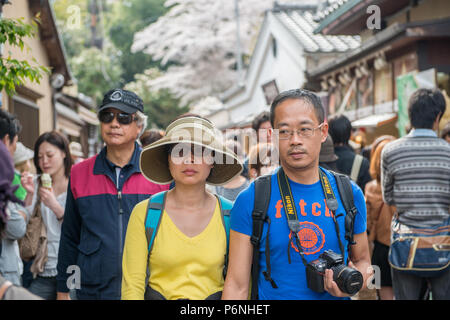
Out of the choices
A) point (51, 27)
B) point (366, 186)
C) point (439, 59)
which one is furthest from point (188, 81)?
point (366, 186)

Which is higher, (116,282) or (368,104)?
(368,104)

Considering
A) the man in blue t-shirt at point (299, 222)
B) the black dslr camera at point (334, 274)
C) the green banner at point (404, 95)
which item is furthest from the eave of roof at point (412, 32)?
the black dslr camera at point (334, 274)

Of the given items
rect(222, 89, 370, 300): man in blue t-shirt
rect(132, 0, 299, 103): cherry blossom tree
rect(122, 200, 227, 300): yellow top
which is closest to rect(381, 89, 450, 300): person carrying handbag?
rect(222, 89, 370, 300): man in blue t-shirt

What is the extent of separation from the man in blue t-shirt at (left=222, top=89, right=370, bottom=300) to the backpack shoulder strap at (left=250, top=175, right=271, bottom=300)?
2 centimetres

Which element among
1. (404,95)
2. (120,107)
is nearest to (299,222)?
(120,107)

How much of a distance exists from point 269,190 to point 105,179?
145 centimetres

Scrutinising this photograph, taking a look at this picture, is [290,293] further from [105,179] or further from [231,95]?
[231,95]

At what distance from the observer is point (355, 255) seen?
8.87ft

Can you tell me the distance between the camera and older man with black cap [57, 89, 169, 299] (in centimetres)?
339

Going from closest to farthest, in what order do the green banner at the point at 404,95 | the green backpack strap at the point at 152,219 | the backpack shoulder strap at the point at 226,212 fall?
1. the green backpack strap at the point at 152,219
2. the backpack shoulder strap at the point at 226,212
3. the green banner at the point at 404,95

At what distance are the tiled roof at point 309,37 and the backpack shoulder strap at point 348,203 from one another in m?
14.5

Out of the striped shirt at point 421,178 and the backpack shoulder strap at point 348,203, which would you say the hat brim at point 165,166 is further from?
the striped shirt at point 421,178

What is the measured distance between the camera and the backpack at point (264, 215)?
2488mm

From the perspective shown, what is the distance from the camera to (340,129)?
5336 millimetres
